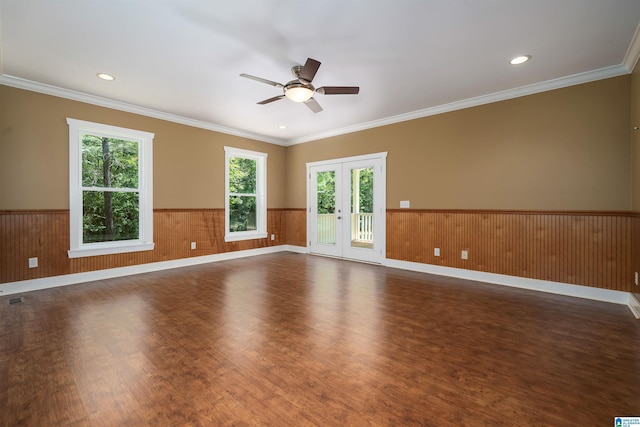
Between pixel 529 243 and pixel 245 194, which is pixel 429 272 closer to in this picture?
pixel 529 243

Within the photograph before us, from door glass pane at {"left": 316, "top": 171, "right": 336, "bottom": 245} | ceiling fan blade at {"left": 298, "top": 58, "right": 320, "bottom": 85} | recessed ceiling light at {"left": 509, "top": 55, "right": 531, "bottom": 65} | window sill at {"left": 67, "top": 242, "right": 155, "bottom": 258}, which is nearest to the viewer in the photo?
ceiling fan blade at {"left": 298, "top": 58, "right": 320, "bottom": 85}

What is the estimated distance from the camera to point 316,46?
2.88 meters

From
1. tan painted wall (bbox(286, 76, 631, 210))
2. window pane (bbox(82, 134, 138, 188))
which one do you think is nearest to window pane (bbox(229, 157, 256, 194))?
window pane (bbox(82, 134, 138, 188))

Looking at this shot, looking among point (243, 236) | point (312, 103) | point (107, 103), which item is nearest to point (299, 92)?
point (312, 103)

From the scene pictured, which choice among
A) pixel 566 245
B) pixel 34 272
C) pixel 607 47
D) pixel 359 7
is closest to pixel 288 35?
pixel 359 7

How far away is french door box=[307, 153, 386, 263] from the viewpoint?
557 centimetres

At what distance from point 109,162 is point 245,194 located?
2.57 m

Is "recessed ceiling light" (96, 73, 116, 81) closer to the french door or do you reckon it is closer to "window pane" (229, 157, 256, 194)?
"window pane" (229, 157, 256, 194)

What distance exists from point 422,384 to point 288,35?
3020 mm

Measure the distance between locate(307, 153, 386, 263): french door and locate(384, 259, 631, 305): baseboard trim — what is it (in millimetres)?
860

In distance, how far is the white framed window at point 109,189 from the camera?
4.18 metres

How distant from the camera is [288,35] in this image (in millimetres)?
2695

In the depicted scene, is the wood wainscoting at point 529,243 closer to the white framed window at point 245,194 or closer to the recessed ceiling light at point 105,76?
the white framed window at point 245,194

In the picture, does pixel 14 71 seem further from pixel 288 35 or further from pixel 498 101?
pixel 498 101
